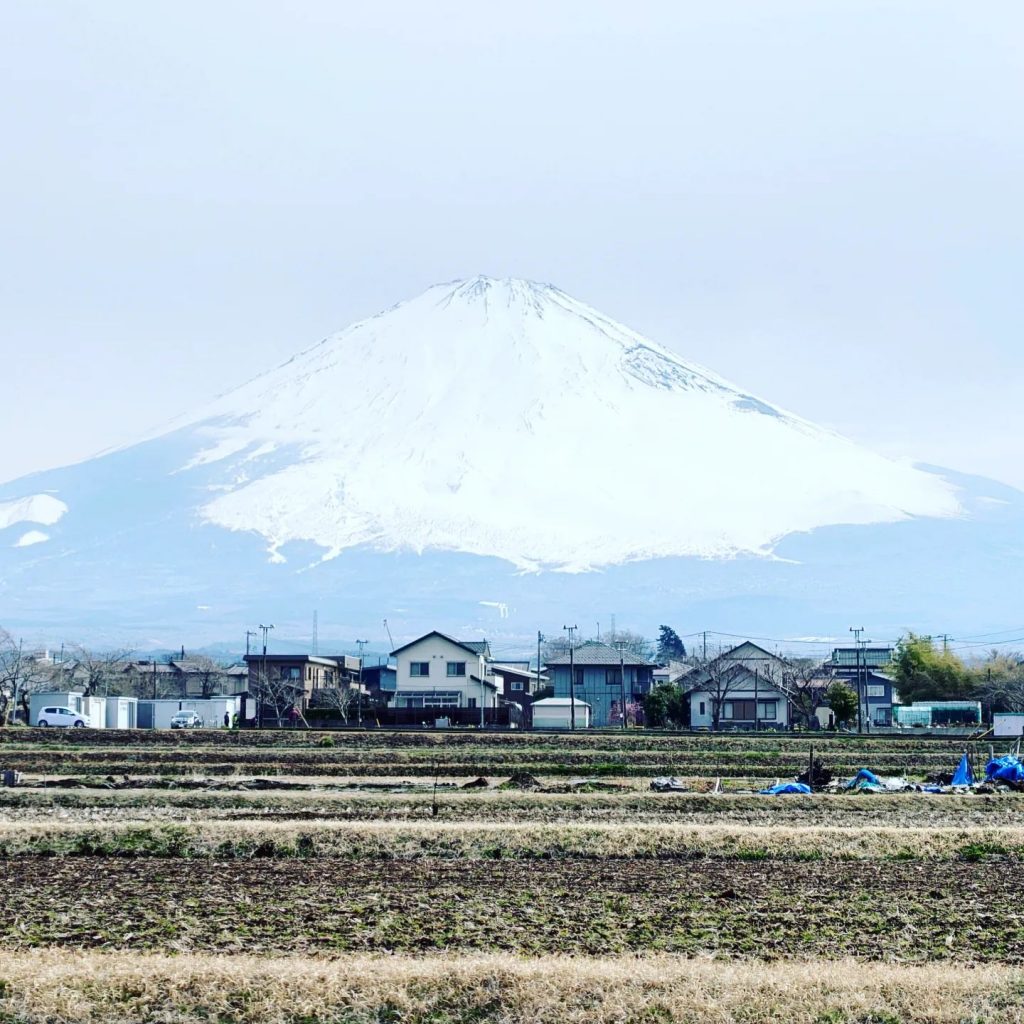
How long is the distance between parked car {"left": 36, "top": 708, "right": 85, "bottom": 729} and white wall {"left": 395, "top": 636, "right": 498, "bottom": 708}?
75.1ft

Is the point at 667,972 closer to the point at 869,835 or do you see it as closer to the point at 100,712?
the point at 869,835

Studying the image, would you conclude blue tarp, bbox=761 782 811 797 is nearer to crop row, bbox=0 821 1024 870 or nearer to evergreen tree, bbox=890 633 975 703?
crop row, bbox=0 821 1024 870

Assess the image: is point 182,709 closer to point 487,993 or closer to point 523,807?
point 523,807

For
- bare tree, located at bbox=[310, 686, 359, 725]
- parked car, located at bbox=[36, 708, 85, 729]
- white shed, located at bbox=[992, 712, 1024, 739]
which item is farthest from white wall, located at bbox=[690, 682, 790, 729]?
parked car, located at bbox=[36, 708, 85, 729]

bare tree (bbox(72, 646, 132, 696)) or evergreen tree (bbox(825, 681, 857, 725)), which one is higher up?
bare tree (bbox(72, 646, 132, 696))

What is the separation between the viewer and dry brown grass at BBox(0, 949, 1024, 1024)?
12203mm

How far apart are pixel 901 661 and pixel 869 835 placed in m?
77.6

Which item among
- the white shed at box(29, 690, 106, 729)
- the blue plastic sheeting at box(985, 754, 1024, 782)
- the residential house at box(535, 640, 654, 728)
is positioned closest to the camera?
the blue plastic sheeting at box(985, 754, 1024, 782)

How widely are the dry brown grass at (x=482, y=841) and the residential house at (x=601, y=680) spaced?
6724cm

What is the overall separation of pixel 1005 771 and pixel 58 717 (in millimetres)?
45251

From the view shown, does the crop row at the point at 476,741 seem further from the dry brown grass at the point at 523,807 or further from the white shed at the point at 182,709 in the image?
the dry brown grass at the point at 523,807

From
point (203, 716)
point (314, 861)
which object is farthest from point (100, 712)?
point (314, 861)

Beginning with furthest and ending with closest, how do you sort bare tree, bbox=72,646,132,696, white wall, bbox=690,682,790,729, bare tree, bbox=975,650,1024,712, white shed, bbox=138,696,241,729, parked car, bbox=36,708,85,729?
1. bare tree, bbox=72,646,132,696
2. bare tree, bbox=975,650,1024,712
3. white wall, bbox=690,682,790,729
4. white shed, bbox=138,696,241,729
5. parked car, bbox=36,708,85,729

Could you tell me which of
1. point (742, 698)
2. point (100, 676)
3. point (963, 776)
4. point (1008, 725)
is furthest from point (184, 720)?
point (963, 776)
